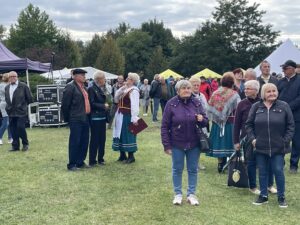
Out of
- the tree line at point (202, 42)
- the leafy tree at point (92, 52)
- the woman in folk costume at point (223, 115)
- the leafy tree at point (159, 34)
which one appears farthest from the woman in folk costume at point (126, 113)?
the leafy tree at point (159, 34)

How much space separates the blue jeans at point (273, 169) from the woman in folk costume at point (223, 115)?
1.95 m

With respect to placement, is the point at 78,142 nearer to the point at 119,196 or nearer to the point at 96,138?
the point at 96,138

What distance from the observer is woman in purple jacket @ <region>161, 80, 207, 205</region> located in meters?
6.47

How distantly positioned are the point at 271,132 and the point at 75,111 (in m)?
4.07

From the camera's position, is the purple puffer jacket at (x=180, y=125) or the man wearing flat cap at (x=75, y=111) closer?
the purple puffer jacket at (x=180, y=125)

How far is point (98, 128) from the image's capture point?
9719mm

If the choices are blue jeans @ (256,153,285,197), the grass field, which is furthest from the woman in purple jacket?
blue jeans @ (256,153,285,197)

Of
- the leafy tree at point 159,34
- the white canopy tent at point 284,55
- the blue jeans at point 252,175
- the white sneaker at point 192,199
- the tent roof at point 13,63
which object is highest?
the leafy tree at point 159,34

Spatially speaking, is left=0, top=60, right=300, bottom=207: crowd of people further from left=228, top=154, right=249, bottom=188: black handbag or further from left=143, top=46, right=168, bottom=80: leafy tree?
left=143, top=46, right=168, bottom=80: leafy tree

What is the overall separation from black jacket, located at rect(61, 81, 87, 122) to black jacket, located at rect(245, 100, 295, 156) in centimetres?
378

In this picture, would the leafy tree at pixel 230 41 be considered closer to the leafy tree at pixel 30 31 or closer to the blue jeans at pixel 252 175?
the leafy tree at pixel 30 31

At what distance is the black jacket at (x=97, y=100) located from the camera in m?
9.46

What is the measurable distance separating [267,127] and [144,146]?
6366 mm

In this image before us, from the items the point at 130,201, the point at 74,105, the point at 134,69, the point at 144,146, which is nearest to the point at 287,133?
the point at 130,201
